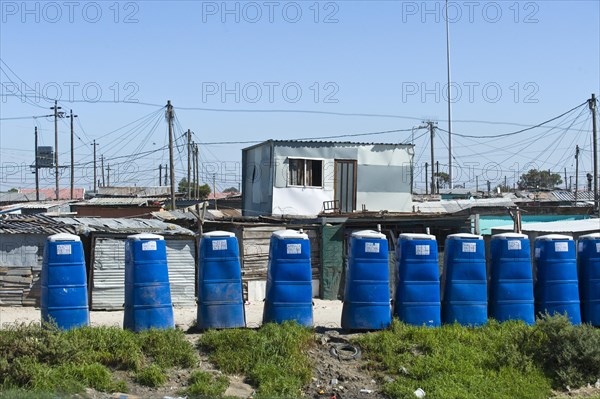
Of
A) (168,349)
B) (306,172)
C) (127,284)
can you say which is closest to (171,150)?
(306,172)

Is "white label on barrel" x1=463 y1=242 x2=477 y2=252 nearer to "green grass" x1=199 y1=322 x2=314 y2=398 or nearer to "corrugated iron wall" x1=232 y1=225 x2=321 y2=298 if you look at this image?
"green grass" x1=199 y1=322 x2=314 y2=398

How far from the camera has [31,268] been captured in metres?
20.1

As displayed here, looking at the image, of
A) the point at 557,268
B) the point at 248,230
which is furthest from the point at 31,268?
the point at 557,268

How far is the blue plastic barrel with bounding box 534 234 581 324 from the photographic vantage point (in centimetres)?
1170

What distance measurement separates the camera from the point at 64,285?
1030 cm

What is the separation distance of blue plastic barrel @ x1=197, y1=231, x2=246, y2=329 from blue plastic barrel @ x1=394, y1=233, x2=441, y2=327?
7.90ft

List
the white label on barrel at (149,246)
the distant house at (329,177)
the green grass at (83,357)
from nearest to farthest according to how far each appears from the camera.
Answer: the green grass at (83,357) → the white label on barrel at (149,246) → the distant house at (329,177)

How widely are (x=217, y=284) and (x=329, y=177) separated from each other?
1863cm

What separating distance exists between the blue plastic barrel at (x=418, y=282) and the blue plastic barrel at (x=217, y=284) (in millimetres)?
2408

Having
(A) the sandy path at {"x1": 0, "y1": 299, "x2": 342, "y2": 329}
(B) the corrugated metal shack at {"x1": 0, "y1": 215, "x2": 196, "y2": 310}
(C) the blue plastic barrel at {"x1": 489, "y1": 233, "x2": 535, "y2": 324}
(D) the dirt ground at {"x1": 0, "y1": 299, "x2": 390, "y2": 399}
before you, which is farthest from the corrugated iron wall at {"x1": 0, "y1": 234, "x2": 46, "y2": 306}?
(C) the blue plastic barrel at {"x1": 489, "y1": 233, "x2": 535, "y2": 324}

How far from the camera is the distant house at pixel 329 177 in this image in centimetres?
2872

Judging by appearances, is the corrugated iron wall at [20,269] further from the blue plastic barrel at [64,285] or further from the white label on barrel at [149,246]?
the white label on barrel at [149,246]

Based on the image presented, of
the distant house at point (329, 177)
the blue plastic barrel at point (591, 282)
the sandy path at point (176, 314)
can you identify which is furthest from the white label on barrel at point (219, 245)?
the distant house at point (329, 177)

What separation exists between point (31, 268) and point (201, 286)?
35.4 feet
